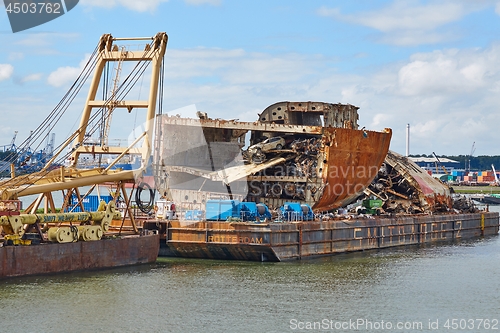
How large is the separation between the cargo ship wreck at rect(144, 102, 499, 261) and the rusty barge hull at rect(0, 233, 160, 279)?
96.6 inches

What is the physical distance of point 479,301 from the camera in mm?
30906

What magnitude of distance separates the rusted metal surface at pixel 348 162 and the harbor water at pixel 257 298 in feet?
28.7

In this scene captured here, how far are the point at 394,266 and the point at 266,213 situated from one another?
7230 mm

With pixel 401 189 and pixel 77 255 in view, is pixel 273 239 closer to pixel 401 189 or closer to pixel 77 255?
pixel 77 255

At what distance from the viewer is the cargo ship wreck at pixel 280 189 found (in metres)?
39.6

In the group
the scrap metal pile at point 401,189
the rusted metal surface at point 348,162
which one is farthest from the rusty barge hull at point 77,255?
the scrap metal pile at point 401,189

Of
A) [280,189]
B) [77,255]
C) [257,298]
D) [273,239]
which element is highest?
[280,189]

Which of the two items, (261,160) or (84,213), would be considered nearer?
(84,213)

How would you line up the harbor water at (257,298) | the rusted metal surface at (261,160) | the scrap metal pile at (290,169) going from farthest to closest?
1. the scrap metal pile at (290,169)
2. the rusted metal surface at (261,160)
3. the harbor water at (257,298)

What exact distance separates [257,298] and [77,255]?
9097 millimetres

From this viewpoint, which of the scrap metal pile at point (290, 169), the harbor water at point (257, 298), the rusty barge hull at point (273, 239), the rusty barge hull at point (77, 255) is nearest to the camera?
the harbor water at point (257, 298)

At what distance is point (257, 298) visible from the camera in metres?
30.0

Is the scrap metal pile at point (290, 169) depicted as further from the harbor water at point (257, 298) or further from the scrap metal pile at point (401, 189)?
the scrap metal pile at point (401, 189)

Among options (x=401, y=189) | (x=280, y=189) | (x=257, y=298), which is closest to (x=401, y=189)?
(x=401, y=189)
